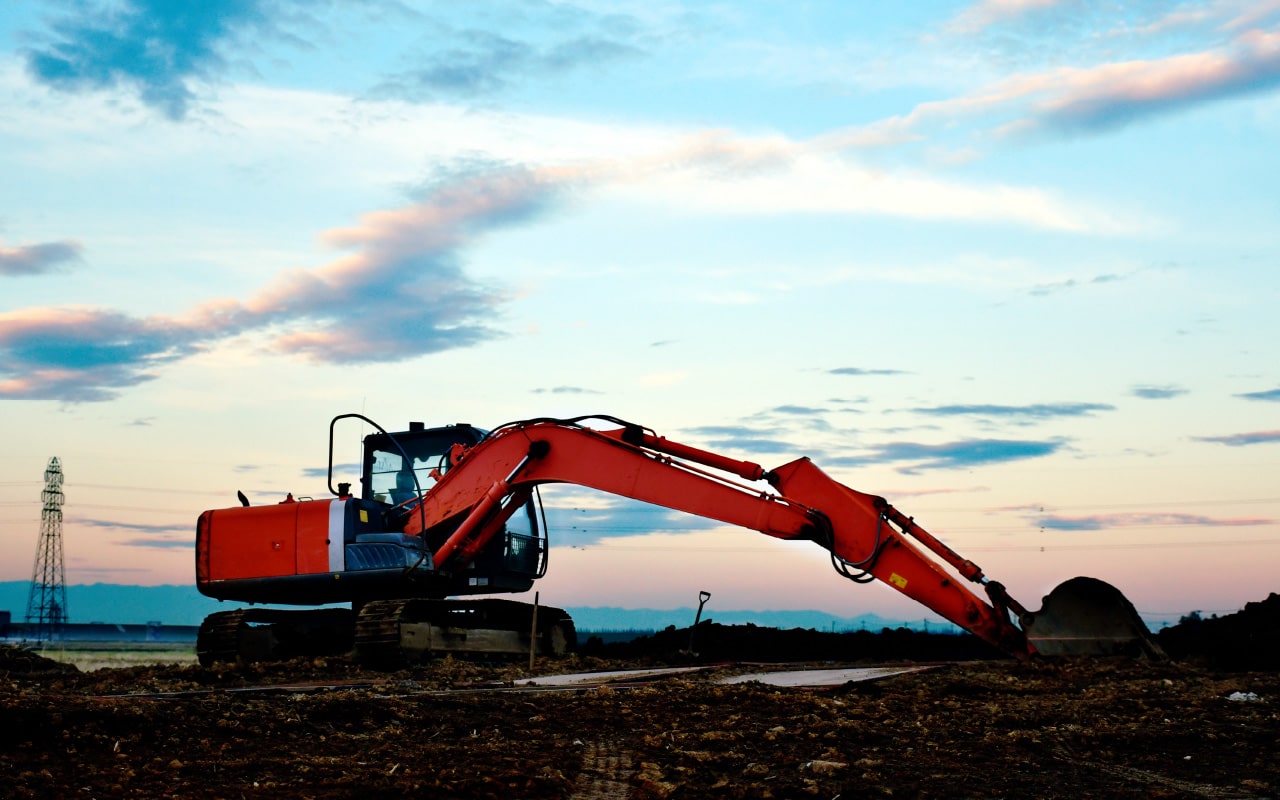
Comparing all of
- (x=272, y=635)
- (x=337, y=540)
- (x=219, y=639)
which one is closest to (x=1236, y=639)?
(x=337, y=540)

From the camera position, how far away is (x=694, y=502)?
17391 millimetres

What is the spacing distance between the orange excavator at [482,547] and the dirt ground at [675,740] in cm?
100

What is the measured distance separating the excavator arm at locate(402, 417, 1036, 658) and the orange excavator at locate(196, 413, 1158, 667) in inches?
0.8

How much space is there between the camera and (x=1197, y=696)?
13945 mm

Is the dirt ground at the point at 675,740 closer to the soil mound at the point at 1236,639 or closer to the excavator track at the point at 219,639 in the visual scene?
the soil mound at the point at 1236,639

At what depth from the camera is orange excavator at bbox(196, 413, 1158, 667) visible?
16.0 meters

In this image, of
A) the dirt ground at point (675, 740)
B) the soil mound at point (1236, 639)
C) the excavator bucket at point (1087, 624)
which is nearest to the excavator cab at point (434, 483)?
the dirt ground at point (675, 740)

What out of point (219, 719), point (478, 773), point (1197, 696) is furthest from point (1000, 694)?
point (219, 719)

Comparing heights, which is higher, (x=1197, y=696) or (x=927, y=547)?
(x=927, y=547)

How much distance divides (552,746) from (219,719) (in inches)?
109

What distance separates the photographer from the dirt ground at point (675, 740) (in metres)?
9.12

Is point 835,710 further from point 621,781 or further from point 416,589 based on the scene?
point 416,589

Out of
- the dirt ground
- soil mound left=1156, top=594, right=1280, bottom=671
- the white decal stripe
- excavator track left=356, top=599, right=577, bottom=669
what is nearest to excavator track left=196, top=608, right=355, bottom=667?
excavator track left=356, top=599, right=577, bottom=669

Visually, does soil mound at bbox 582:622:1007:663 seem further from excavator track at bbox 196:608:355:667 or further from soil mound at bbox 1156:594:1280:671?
excavator track at bbox 196:608:355:667
